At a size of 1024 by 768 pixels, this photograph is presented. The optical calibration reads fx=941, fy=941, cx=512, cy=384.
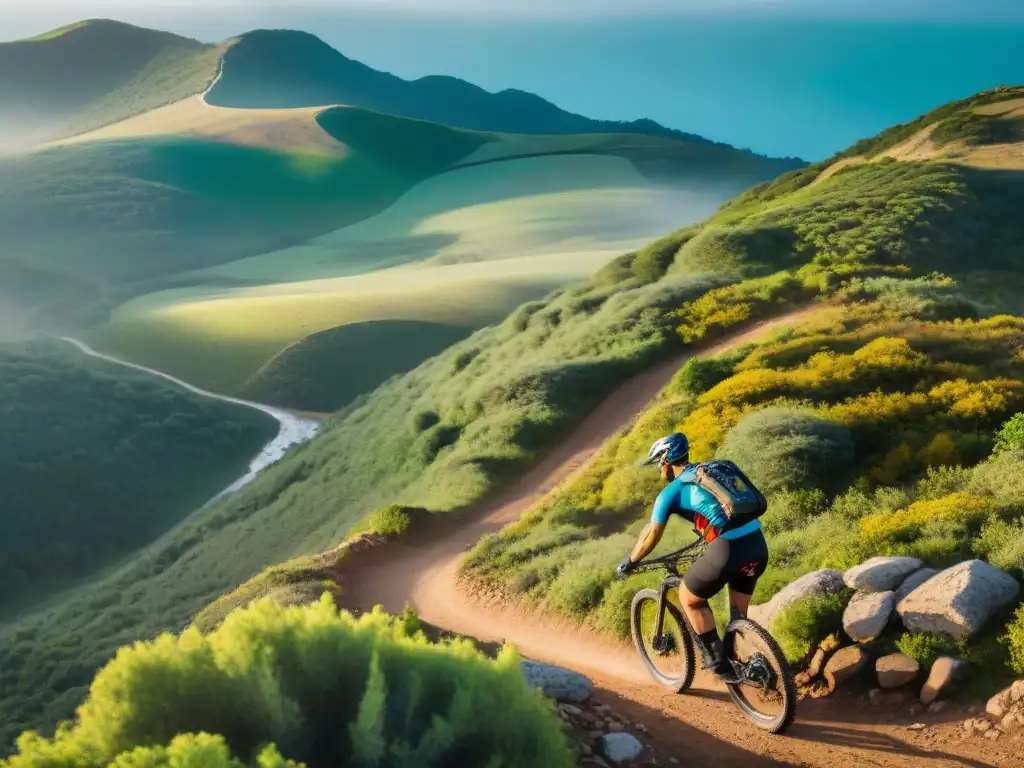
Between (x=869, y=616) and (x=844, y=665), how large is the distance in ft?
1.53

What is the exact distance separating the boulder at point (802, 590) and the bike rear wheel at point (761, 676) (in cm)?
119

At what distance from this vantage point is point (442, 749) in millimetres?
5047

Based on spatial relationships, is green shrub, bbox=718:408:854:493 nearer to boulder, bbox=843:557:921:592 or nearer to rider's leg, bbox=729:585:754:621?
boulder, bbox=843:557:921:592

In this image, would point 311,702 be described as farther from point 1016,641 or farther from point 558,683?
point 1016,641

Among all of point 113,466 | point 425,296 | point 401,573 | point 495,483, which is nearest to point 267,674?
point 401,573

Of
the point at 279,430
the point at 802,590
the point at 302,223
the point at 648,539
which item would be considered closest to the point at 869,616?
the point at 802,590

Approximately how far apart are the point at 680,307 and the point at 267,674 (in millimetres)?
20713

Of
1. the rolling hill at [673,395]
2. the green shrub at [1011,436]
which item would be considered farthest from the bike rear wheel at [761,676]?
the green shrub at [1011,436]

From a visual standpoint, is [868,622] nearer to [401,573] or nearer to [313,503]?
[401,573]

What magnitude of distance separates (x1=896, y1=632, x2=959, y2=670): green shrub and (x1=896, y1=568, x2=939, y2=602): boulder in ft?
1.61

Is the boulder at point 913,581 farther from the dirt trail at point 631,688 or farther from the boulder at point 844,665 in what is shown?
the dirt trail at point 631,688

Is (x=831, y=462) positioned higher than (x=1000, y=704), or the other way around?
(x=831, y=462)

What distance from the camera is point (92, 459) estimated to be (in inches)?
1991

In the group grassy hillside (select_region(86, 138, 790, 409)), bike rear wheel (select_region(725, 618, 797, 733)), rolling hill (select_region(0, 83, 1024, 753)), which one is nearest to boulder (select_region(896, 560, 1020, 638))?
rolling hill (select_region(0, 83, 1024, 753))
